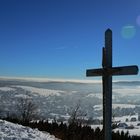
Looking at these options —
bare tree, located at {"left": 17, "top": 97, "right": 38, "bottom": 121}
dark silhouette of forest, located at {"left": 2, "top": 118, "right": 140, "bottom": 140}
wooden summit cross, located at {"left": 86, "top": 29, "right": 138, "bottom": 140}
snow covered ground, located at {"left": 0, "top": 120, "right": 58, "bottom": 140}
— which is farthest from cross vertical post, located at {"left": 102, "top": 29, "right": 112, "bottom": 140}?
bare tree, located at {"left": 17, "top": 97, "right": 38, "bottom": 121}

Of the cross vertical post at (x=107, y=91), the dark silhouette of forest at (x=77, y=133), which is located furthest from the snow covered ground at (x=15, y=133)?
the cross vertical post at (x=107, y=91)

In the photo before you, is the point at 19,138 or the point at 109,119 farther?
the point at 19,138

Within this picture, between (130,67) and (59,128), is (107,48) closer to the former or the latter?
(130,67)

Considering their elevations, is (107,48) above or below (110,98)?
above

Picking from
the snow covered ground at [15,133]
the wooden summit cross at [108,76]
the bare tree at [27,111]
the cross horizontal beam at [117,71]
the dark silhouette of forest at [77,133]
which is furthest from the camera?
the bare tree at [27,111]

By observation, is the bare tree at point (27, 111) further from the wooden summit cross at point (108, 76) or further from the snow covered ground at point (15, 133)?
the wooden summit cross at point (108, 76)

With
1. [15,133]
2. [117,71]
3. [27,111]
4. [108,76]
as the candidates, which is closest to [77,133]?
[15,133]

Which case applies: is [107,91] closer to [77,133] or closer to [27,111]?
[77,133]

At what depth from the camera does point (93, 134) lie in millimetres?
13781

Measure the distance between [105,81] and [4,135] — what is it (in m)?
4.51

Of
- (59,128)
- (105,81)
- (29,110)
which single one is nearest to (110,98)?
(105,81)

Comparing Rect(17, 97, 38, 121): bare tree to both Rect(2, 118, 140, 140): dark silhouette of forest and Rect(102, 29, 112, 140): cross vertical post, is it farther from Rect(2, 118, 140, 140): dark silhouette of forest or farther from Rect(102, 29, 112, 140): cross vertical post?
Rect(102, 29, 112, 140): cross vertical post

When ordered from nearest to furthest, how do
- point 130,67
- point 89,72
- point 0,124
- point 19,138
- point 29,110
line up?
point 130,67
point 89,72
point 19,138
point 0,124
point 29,110

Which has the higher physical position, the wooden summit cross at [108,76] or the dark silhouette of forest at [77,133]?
the wooden summit cross at [108,76]
